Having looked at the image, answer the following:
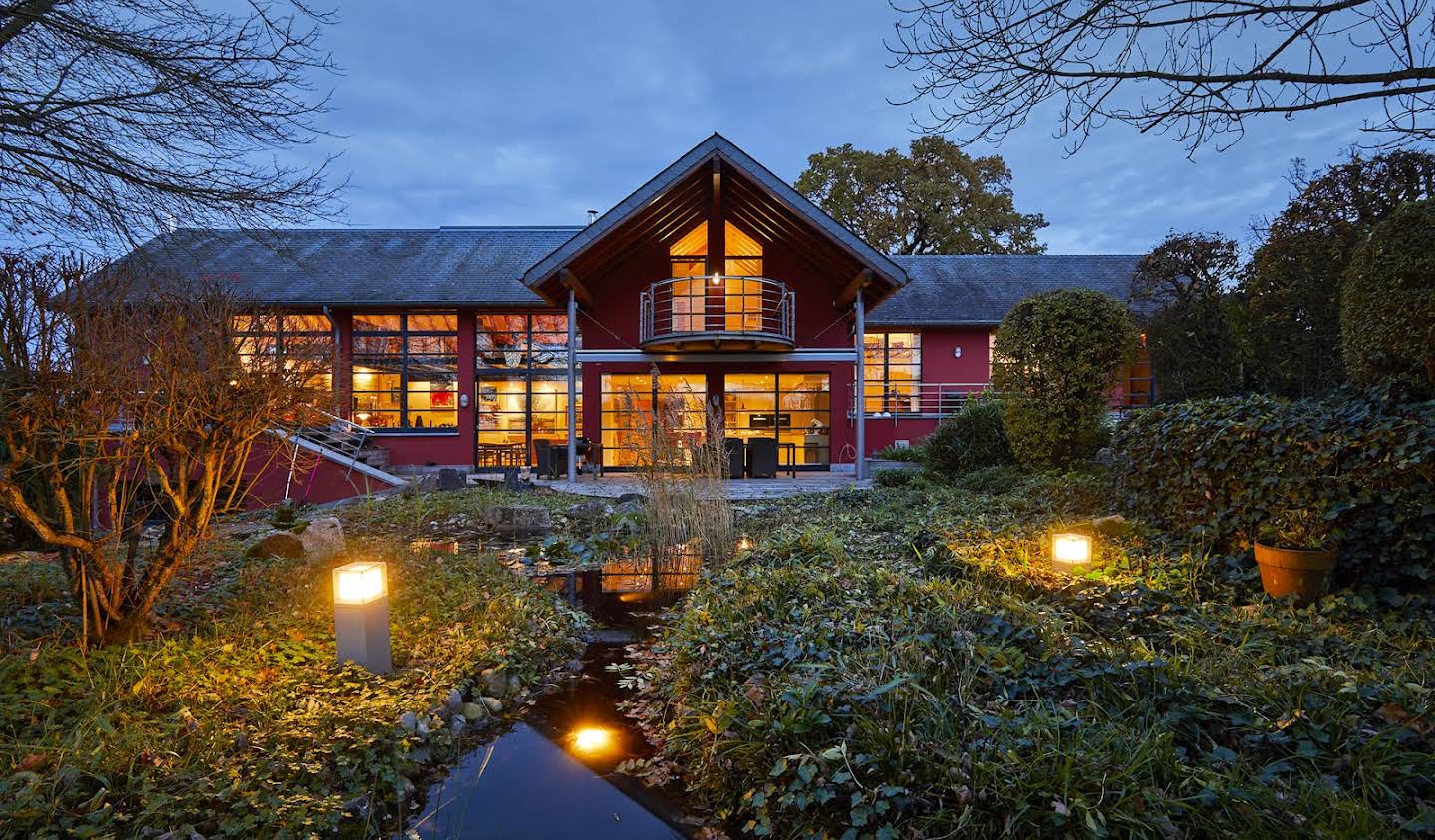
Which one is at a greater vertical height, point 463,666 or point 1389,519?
point 1389,519

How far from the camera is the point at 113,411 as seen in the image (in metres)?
2.89

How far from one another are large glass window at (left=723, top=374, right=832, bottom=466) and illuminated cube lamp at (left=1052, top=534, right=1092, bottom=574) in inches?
361

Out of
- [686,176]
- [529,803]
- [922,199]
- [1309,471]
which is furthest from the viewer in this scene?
[922,199]

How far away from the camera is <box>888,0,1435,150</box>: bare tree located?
98.8 inches

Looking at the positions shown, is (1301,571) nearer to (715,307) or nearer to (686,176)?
(686,176)

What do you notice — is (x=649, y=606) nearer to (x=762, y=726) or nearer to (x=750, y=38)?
(x=762, y=726)

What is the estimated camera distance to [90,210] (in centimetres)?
374

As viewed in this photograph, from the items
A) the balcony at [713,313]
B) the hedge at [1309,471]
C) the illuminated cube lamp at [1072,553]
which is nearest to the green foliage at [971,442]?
the balcony at [713,313]

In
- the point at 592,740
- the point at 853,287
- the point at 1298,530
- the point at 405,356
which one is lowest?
the point at 592,740

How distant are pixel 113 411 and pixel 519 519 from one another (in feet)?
15.6

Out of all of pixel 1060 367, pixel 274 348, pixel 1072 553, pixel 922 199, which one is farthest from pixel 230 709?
pixel 922 199

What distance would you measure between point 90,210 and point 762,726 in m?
4.63

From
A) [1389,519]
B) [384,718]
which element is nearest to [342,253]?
[384,718]

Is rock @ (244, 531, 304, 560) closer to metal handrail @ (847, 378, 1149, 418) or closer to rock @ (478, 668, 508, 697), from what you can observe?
rock @ (478, 668, 508, 697)
